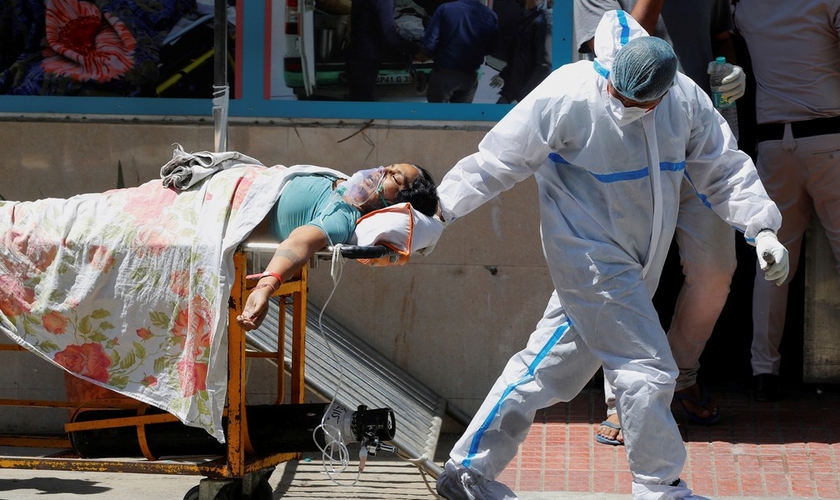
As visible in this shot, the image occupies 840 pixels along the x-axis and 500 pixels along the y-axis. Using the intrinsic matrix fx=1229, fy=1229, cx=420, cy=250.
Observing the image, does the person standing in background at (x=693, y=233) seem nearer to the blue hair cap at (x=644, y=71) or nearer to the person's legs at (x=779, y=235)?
the person's legs at (x=779, y=235)

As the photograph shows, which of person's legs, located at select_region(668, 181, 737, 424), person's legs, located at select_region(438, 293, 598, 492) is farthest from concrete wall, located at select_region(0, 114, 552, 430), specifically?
person's legs, located at select_region(438, 293, 598, 492)

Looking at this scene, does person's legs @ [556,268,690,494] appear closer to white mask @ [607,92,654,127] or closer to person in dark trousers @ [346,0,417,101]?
white mask @ [607,92,654,127]

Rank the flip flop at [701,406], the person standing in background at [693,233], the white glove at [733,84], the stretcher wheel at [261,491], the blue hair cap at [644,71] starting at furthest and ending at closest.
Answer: the flip flop at [701,406]
the person standing in background at [693,233]
the white glove at [733,84]
the stretcher wheel at [261,491]
the blue hair cap at [644,71]

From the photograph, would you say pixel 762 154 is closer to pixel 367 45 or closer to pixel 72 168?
pixel 367 45

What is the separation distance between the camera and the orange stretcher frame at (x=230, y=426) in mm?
4117

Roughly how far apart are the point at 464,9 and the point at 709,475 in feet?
8.10

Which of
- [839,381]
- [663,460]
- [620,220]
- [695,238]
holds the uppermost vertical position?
[620,220]

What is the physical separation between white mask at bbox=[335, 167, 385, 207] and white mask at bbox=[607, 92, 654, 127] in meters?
0.83

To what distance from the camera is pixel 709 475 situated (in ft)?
17.0

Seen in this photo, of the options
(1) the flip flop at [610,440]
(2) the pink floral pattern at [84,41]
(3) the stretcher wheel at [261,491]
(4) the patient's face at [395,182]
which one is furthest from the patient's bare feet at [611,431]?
(2) the pink floral pattern at [84,41]

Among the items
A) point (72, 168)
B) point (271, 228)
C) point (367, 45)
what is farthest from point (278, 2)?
point (271, 228)

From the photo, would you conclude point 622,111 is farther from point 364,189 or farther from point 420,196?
point 364,189

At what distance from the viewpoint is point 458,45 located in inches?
235

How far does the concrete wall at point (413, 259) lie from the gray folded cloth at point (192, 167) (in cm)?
150
